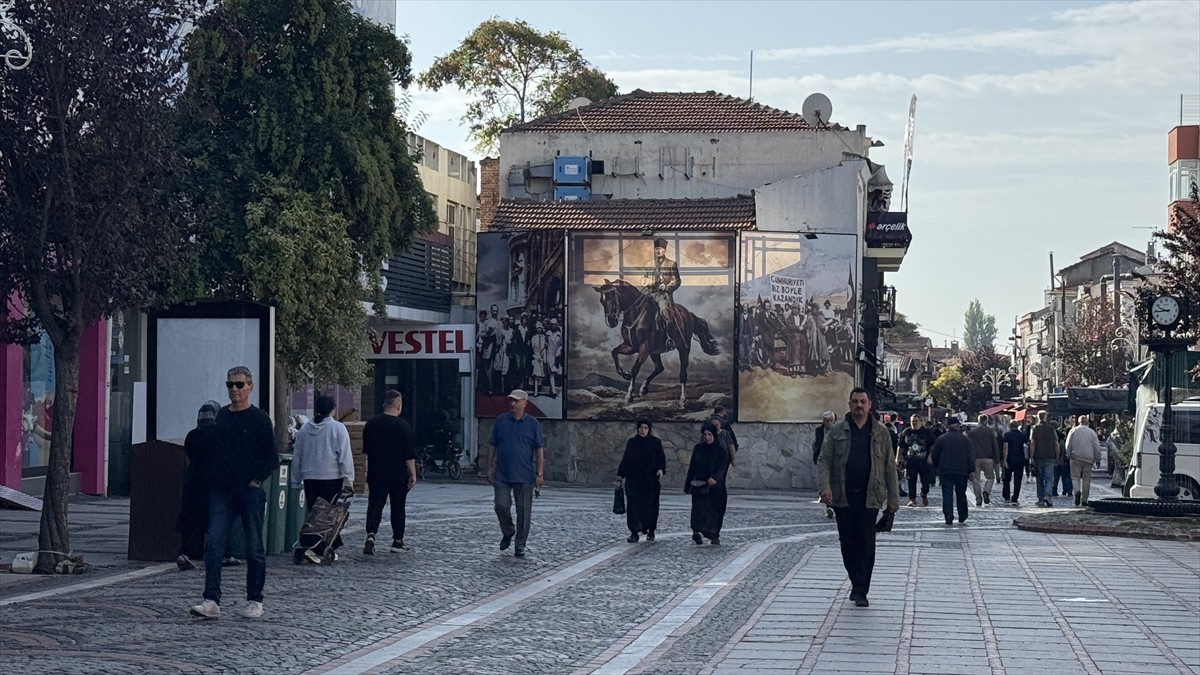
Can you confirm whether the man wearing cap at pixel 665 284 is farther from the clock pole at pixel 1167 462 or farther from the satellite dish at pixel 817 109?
A: the clock pole at pixel 1167 462

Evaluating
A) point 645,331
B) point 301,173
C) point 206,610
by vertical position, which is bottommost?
point 206,610

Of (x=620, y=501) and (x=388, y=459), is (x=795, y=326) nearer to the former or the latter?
(x=620, y=501)

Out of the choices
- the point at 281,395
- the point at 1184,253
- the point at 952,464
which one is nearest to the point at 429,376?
the point at 281,395

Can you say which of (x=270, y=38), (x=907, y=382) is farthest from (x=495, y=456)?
(x=907, y=382)

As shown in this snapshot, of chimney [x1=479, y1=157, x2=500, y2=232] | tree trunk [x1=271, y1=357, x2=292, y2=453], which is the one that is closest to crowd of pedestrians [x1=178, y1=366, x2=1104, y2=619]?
tree trunk [x1=271, y1=357, x2=292, y2=453]

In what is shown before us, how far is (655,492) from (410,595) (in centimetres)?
733

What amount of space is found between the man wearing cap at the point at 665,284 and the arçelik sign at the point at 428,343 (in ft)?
15.7

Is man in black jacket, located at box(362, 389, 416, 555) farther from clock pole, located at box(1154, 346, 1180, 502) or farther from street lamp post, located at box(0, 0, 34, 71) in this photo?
clock pole, located at box(1154, 346, 1180, 502)

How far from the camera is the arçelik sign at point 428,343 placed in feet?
136

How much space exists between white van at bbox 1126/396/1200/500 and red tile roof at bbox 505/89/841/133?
796 inches

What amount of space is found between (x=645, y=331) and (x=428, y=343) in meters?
5.50

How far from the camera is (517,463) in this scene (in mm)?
18156

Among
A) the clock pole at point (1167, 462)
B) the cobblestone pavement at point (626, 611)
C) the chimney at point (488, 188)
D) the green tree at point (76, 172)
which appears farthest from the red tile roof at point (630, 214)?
the green tree at point (76, 172)

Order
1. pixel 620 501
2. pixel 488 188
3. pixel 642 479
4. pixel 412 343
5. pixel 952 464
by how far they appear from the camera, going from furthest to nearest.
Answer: pixel 488 188
pixel 412 343
pixel 952 464
pixel 620 501
pixel 642 479
